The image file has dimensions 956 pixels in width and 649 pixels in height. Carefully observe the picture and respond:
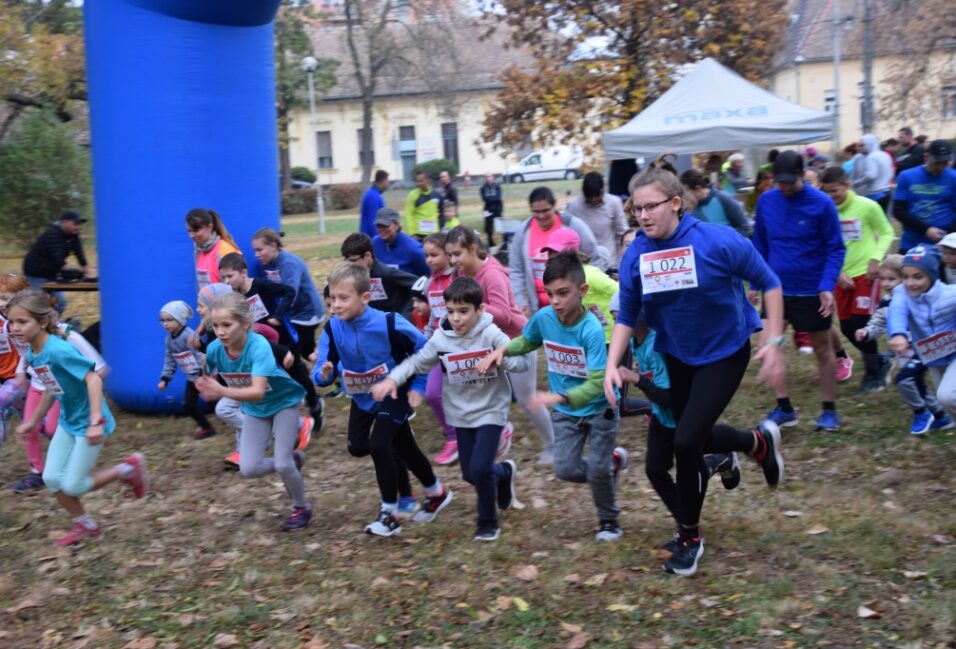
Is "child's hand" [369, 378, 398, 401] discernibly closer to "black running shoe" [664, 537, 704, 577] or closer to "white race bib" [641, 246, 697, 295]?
"white race bib" [641, 246, 697, 295]

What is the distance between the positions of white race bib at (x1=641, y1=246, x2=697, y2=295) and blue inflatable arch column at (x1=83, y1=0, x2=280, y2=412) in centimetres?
552

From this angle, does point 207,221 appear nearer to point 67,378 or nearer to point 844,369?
point 67,378

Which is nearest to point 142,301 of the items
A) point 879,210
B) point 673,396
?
point 673,396

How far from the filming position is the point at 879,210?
28.0 ft

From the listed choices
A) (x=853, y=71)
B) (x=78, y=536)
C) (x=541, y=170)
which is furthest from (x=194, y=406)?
(x=853, y=71)

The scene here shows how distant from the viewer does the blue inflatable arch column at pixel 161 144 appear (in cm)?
894

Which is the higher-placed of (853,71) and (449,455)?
(853,71)

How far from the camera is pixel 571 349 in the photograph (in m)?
5.50

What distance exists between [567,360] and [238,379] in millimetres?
2040

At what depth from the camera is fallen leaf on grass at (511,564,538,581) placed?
532 centimetres

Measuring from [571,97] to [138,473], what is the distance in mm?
13619

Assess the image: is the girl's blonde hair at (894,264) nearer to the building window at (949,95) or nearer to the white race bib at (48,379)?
the white race bib at (48,379)

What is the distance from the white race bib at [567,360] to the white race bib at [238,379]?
175cm

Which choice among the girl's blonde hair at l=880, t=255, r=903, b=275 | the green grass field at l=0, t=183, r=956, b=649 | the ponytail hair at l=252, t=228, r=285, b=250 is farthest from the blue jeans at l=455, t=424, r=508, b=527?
the ponytail hair at l=252, t=228, r=285, b=250
